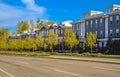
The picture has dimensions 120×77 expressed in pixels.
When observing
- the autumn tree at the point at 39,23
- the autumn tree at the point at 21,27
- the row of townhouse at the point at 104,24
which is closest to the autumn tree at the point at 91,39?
the row of townhouse at the point at 104,24

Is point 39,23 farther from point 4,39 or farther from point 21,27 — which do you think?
point 4,39

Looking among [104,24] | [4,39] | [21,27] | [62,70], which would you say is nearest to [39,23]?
[21,27]

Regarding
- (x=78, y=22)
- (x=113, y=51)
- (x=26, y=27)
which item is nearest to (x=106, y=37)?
(x=113, y=51)

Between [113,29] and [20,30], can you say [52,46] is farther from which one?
[20,30]

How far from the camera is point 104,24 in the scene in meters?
77.6

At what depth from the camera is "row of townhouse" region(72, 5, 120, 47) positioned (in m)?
72.4

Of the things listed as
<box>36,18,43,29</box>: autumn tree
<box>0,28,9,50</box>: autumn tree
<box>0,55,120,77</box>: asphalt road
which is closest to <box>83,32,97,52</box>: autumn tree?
<box>0,55,120,77</box>: asphalt road

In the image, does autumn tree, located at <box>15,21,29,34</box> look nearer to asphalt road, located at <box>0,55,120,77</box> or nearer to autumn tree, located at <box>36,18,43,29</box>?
autumn tree, located at <box>36,18,43,29</box>

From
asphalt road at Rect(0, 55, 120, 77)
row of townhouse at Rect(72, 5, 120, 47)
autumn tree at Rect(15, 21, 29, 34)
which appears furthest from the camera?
autumn tree at Rect(15, 21, 29, 34)

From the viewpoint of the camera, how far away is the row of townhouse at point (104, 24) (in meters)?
72.4

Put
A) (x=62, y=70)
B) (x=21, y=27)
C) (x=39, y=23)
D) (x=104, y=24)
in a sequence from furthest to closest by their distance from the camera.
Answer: (x=21, y=27), (x=39, y=23), (x=104, y=24), (x=62, y=70)

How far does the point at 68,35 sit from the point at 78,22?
12.2 m

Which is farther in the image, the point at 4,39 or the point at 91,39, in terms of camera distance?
the point at 4,39

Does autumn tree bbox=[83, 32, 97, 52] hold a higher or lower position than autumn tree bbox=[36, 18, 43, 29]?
lower
